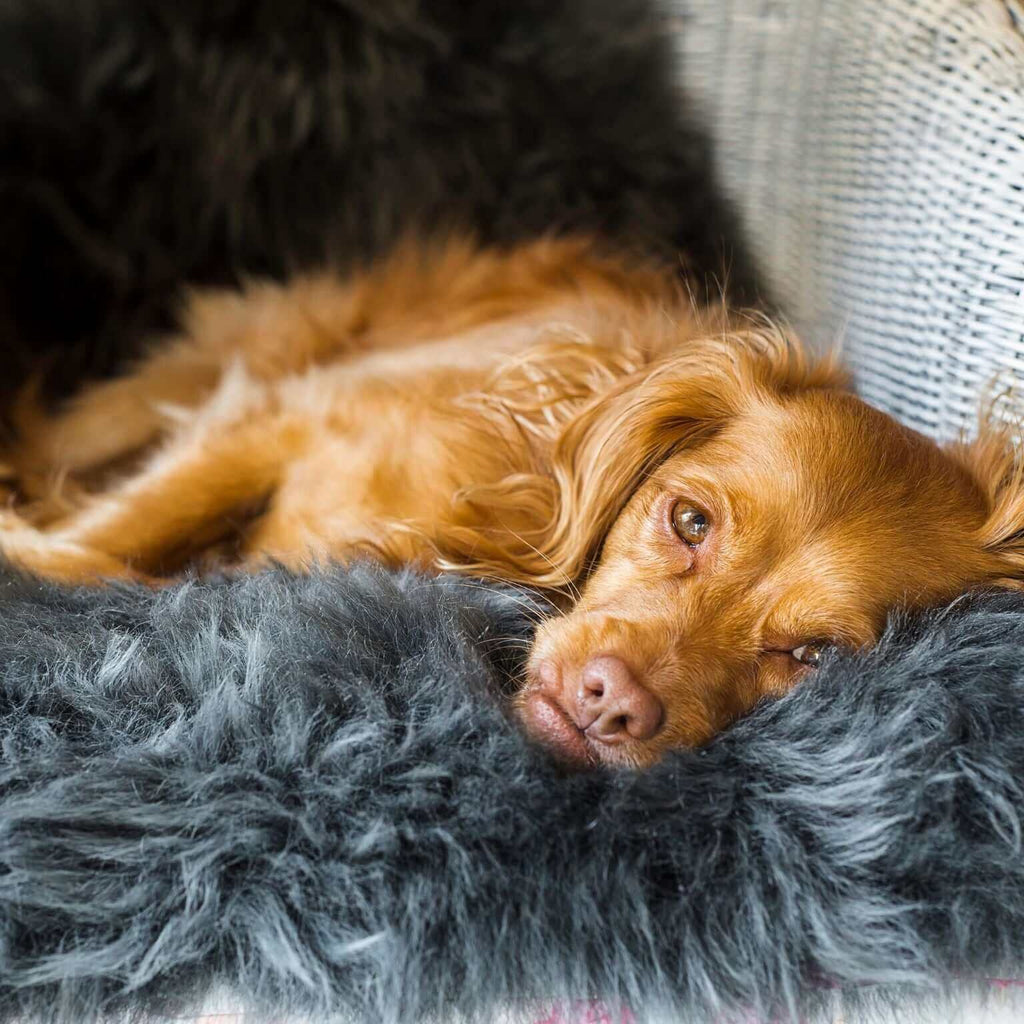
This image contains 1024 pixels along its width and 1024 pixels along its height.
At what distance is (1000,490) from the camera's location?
5.47 feet

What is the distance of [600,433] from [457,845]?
769mm

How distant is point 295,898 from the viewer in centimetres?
116

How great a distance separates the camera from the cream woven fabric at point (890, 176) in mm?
1718

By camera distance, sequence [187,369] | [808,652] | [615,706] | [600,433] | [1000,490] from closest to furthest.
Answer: [615,706]
[808,652]
[1000,490]
[600,433]
[187,369]

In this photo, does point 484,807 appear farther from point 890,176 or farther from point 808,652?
point 890,176

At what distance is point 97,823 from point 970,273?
57.0 inches

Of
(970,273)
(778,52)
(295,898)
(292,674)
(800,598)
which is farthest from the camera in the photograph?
(778,52)

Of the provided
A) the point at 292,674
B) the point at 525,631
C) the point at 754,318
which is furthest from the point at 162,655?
the point at 754,318

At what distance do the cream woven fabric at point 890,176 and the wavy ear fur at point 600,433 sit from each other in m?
0.19

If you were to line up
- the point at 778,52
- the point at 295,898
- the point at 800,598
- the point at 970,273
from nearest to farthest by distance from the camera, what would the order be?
the point at 295,898, the point at 800,598, the point at 970,273, the point at 778,52

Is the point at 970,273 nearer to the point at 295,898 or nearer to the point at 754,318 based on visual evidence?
the point at 754,318

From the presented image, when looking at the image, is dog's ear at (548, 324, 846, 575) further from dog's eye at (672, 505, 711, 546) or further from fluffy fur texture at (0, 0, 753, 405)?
→ fluffy fur texture at (0, 0, 753, 405)

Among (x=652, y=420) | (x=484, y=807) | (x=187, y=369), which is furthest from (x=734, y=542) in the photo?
(x=187, y=369)

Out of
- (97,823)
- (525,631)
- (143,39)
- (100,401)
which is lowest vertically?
(100,401)
